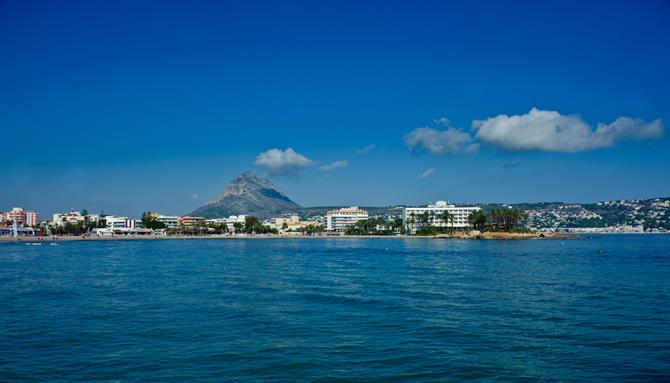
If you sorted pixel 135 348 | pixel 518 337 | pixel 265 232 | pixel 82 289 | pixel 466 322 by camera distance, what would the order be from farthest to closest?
pixel 265 232 → pixel 82 289 → pixel 466 322 → pixel 518 337 → pixel 135 348

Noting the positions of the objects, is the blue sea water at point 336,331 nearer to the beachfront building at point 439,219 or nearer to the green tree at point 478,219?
the green tree at point 478,219

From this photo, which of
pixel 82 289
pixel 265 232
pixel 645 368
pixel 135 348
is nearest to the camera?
pixel 645 368

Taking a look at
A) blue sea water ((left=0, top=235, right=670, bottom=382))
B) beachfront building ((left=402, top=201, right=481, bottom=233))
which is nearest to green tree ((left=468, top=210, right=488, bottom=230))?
beachfront building ((left=402, top=201, right=481, bottom=233))

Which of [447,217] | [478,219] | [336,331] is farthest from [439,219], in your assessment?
[336,331]

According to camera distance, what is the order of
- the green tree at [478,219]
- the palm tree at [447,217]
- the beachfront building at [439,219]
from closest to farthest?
the green tree at [478,219], the palm tree at [447,217], the beachfront building at [439,219]

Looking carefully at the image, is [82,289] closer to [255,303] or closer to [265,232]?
[255,303]

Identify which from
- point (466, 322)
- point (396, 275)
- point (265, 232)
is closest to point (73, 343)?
point (466, 322)

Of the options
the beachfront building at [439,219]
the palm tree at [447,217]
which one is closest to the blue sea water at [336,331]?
the palm tree at [447,217]

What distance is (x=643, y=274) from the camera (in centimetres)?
3353

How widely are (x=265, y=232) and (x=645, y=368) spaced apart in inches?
6848

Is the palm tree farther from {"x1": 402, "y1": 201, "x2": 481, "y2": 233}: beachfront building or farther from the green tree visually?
the green tree

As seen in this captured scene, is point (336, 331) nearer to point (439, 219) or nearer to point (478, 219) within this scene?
point (478, 219)

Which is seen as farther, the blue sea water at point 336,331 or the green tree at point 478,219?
the green tree at point 478,219

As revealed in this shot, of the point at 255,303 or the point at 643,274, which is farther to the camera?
the point at 643,274
